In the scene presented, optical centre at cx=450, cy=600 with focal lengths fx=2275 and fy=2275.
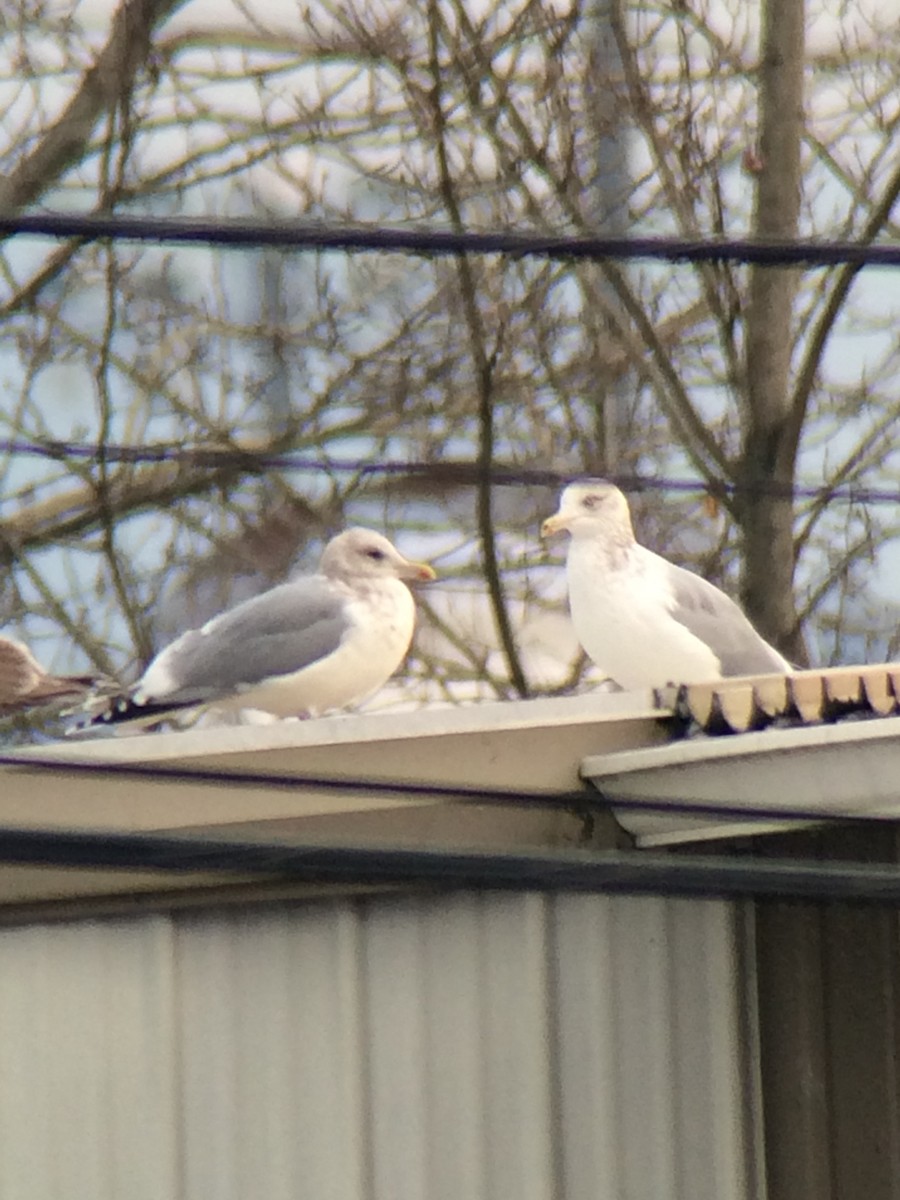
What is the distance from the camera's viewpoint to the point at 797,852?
175 inches

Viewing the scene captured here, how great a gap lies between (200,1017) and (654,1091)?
2.94 ft

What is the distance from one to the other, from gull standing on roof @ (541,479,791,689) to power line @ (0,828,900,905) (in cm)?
203

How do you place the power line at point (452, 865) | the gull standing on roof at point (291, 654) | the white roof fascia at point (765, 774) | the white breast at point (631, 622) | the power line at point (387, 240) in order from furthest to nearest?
1. the white breast at point (631, 622)
2. the gull standing on roof at point (291, 654)
3. the white roof fascia at point (765, 774)
4. the power line at point (387, 240)
5. the power line at point (452, 865)

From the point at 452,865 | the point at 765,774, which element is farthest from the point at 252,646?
the point at 452,865

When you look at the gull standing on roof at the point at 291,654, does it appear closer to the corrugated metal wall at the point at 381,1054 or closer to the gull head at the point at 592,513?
the gull head at the point at 592,513

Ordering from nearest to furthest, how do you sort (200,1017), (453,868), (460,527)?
(453,868)
(200,1017)
(460,527)

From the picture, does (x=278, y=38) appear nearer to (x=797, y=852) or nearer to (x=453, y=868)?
(x=797, y=852)

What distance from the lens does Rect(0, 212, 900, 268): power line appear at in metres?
2.80

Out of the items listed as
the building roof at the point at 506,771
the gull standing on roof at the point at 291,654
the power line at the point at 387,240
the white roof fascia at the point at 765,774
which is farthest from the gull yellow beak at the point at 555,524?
the power line at the point at 387,240

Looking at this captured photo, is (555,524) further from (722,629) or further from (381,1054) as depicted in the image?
(381,1054)

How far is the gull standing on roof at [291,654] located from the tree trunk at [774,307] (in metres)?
3.86

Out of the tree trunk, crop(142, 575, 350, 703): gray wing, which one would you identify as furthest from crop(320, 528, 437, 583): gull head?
the tree trunk

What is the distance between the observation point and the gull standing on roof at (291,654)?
16.1 feet

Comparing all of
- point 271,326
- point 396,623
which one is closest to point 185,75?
point 271,326
